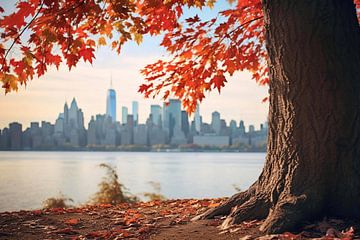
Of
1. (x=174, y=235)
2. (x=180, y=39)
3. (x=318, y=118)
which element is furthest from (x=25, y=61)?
(x=318, y=118)

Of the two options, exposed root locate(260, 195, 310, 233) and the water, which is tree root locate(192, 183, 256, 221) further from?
the water

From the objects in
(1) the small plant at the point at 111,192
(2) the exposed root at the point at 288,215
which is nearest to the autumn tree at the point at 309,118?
(2) the exposed root at the point at 288,215

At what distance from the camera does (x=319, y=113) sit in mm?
5074

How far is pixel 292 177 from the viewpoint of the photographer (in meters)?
5.17

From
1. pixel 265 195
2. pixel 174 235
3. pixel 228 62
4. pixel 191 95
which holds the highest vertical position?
pixel 228 62

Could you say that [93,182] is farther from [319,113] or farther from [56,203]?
[319,113]

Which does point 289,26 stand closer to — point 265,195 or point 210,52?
point 265,195

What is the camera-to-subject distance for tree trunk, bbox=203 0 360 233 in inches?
199

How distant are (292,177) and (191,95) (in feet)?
12.4

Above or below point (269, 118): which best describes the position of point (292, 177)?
below

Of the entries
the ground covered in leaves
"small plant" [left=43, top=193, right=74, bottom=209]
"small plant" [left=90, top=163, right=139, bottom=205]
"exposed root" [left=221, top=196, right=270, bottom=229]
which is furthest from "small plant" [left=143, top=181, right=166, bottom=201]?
"exposed root" [left=221, top=196, right=270, bottom=229]

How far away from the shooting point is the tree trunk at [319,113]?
5066mm

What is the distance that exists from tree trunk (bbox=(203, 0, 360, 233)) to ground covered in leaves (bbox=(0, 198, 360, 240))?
0.24 m

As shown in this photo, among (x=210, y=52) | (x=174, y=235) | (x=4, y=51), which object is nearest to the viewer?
(x=174, y=235)
